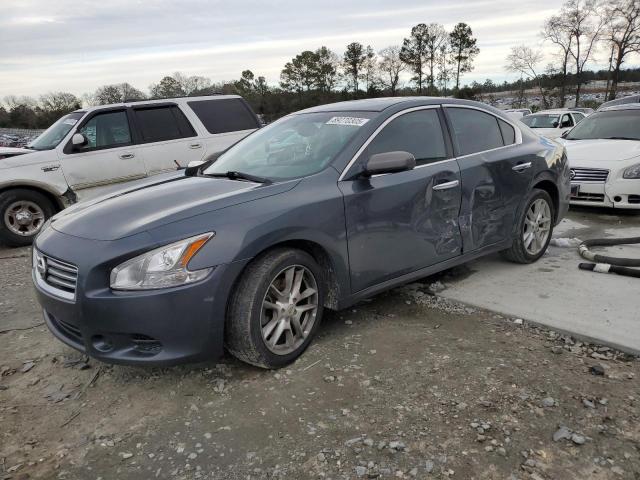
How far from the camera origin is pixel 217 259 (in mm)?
2889

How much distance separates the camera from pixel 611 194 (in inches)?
276

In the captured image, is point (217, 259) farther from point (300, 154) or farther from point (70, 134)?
point (70, 134)

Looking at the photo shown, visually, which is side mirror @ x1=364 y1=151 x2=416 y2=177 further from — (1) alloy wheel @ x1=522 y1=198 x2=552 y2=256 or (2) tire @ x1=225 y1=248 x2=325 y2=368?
(1) alloy wheel @ x1=522 y1=198 x2=552 y2=256

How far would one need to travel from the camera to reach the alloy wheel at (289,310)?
3203 mm

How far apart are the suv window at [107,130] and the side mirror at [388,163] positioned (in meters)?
5.23

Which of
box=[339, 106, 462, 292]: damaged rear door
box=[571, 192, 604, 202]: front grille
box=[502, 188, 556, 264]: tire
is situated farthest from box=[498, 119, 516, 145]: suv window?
box=[571, 192, 604, 202]: front grille

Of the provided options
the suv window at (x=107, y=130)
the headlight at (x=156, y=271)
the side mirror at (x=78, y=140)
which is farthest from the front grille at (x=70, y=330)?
the suv window at (x=107, y=130)

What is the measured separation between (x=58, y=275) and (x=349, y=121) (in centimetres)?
230

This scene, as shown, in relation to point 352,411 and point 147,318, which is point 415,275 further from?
point 147,318

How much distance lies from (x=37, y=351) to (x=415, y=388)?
9.20 feet

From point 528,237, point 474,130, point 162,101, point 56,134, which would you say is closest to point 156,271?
point 474,130

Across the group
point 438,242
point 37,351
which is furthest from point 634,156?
point 37,351

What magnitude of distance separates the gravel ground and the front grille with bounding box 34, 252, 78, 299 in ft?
2.25

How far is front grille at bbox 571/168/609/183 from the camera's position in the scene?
7133 millimetres
